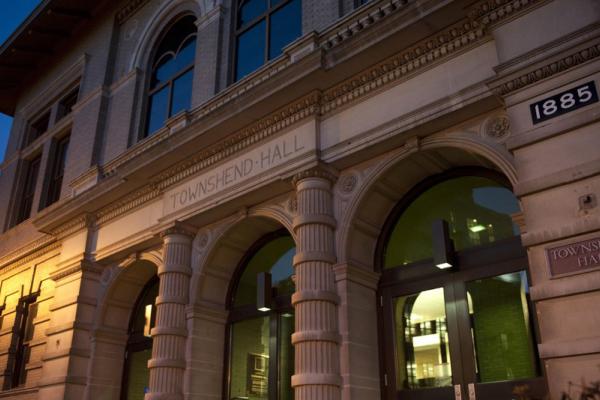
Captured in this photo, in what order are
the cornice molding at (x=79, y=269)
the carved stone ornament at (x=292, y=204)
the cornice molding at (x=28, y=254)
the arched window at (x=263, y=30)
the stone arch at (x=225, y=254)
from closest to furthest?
the carved stone ornament at (x=292, y=204) < the stone arch at (x=225, y=254) < the arched window at (x=263, y=30) < the cornice molding at (x=79, y=269) < the cornice molding at (x=28, y=254)

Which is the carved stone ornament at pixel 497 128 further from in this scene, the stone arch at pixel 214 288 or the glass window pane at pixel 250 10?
the glass window pane at pixel 250 10

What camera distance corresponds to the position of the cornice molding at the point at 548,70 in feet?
21.8

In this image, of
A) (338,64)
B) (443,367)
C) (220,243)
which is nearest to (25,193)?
(220,243)

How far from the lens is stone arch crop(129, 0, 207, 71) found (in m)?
15.0

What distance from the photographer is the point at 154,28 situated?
15570 mm

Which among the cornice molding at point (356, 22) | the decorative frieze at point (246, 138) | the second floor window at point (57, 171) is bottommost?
the decorative frieze at point (246, 138)

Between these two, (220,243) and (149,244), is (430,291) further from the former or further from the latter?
(149,244)

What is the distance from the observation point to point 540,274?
248 inches

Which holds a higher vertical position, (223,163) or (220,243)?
(223,163)

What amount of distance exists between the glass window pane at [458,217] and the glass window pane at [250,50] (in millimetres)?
4814

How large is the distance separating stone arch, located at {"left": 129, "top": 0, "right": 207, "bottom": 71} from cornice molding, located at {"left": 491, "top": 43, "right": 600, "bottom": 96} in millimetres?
9527

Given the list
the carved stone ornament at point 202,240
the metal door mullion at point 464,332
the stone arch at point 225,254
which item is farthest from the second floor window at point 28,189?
the metal door mullion at point 464,332

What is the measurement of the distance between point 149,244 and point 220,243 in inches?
76.4

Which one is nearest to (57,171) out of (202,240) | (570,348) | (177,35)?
(177,35)
